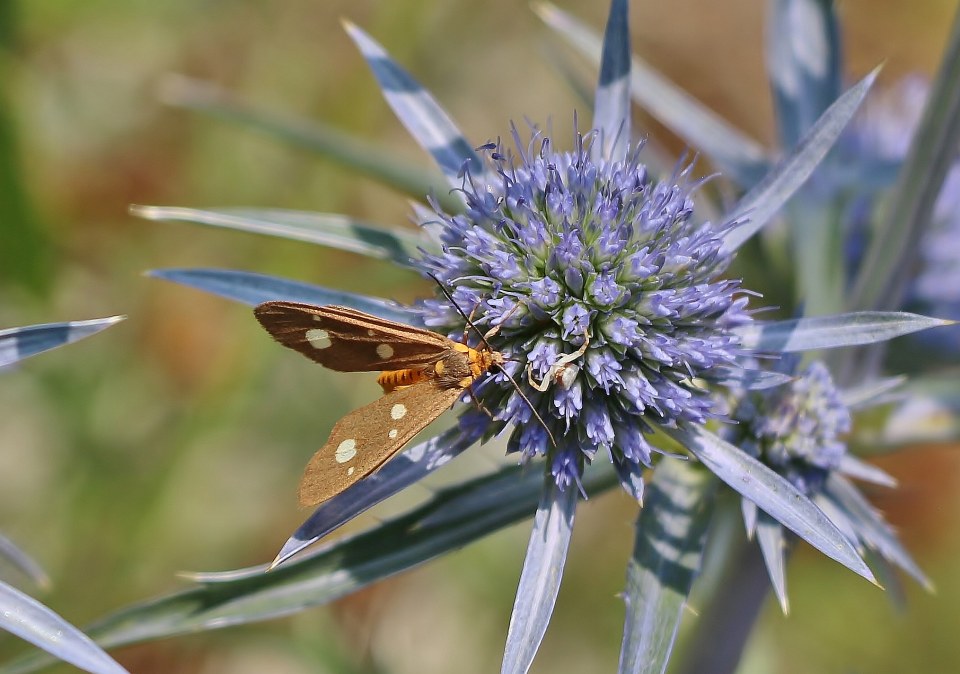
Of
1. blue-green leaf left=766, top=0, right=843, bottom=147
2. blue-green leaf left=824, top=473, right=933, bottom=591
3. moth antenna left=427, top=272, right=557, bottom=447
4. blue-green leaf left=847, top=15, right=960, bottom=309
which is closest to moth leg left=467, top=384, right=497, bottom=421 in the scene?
moth antenna left=427, top=272, right=557, bottom=447

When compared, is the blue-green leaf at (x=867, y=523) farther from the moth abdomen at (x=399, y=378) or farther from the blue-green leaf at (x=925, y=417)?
the moth abdomen at (x=399, y=378)

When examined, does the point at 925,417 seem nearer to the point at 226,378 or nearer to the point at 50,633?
the point at 50,633

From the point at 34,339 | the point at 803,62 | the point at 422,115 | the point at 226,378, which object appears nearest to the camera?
the point at 34,339

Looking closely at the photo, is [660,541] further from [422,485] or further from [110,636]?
[110,636]

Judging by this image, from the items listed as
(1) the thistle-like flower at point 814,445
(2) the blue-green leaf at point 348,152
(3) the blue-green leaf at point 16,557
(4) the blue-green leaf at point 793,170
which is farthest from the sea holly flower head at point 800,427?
(3) the blue-green leaf at point 16,557

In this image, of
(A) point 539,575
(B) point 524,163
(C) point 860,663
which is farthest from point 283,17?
(C) point 860,663

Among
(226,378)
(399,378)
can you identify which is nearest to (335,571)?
(399,378)
